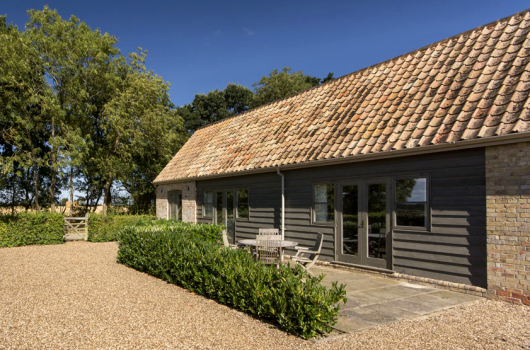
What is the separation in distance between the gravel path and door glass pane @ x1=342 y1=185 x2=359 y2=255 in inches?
134

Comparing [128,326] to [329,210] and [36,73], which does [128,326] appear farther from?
[36,73]

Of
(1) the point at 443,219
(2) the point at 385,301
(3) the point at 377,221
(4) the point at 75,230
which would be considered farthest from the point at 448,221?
(4) the point at 75,230

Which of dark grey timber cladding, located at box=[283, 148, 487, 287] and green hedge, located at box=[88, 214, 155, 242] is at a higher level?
dark grey timber cladding, located at box=[283, 148, 487, 287]

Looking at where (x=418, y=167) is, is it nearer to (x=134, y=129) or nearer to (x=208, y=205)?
(x=208, y=205)

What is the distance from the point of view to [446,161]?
25.5 ft

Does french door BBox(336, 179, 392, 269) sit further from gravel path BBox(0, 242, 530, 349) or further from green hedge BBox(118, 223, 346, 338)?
green hedge BBox(118, 223, 346, 338)

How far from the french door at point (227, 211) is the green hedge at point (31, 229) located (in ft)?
23.1

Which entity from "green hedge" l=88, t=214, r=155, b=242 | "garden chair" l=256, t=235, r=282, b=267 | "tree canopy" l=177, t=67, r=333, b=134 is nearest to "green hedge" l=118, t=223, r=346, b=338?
"garden chair" l=256, t=235, r=282, b=267

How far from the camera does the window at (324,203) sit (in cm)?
1038

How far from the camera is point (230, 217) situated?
48.9 feet

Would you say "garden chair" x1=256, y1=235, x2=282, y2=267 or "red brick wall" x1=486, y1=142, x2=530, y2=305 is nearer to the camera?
"red brick wall" x1=486, y1=142, x2=530, y2=305

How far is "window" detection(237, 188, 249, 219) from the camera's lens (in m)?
14.0

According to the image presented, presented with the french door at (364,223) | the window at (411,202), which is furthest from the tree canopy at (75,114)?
the window at (411,202)

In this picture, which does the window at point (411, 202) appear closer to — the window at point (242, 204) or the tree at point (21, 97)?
the window at point (242, 204)
